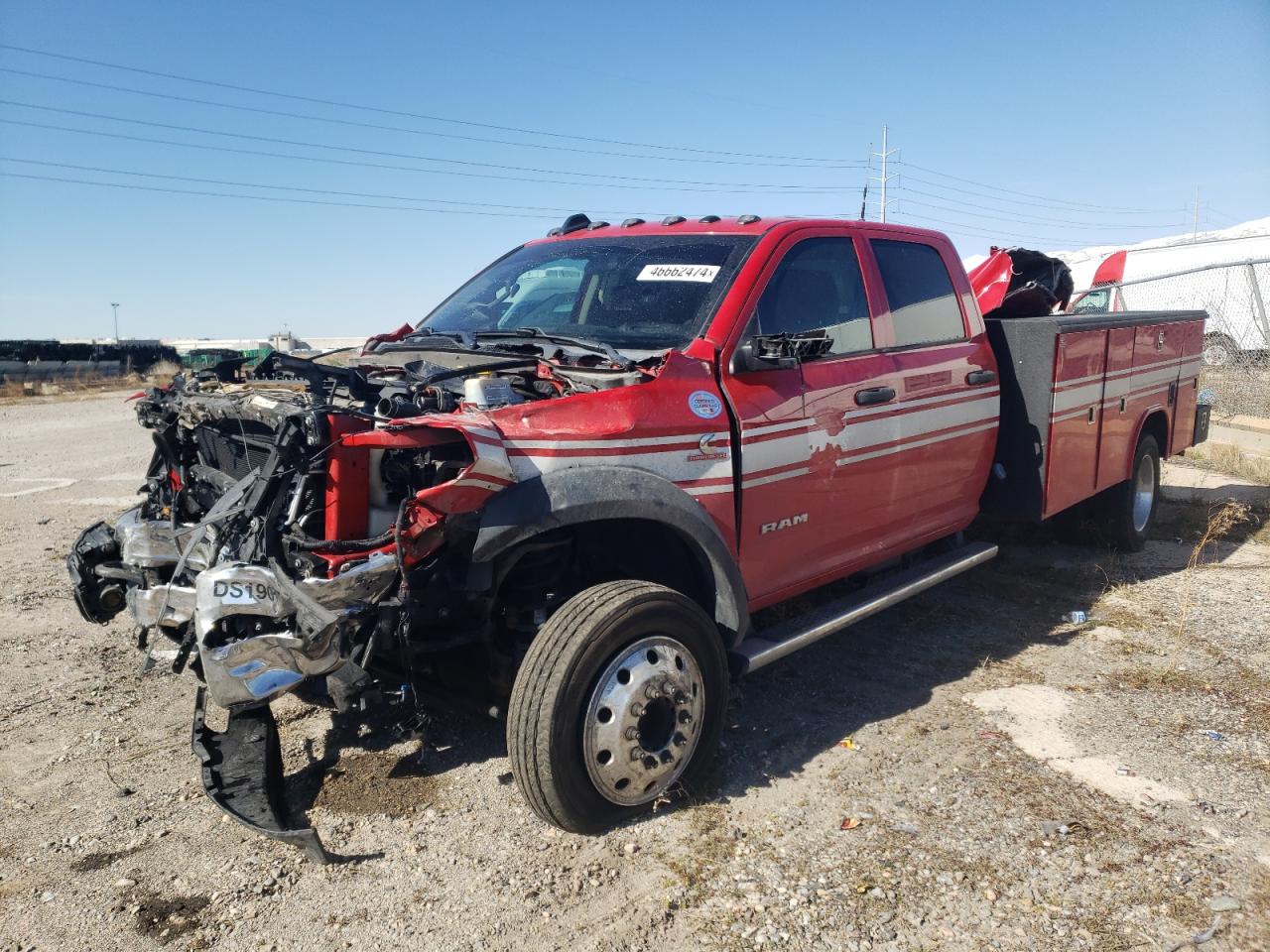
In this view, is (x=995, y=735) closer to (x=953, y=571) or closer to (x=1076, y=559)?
(x=953, y=571)

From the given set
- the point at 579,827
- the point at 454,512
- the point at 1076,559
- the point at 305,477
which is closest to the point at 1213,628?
the point at 1076,559

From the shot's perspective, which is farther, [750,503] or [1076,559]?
[1076,559]

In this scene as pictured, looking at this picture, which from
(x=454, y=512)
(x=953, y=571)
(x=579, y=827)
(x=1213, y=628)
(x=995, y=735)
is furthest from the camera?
(x=1213, y=628)

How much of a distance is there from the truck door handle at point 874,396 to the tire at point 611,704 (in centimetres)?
135

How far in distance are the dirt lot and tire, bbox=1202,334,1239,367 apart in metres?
12.2

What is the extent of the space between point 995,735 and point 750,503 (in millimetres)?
1513

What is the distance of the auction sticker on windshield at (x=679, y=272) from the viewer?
3779mm

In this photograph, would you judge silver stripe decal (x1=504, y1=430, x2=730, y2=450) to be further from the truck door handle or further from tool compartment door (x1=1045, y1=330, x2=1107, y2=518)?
tool compartment door (x1=1045, y1=330, x2=1107, y2=518)

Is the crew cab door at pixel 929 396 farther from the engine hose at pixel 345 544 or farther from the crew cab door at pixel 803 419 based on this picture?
the engine hose at pixel 345 544

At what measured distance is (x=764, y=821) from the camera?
3.18 m

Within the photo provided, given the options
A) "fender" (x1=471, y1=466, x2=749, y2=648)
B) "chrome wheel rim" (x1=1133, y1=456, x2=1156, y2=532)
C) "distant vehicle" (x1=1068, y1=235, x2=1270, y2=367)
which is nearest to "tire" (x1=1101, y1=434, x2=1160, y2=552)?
"chrome wheel rim" (x1=1133, y1=456, x2=1156, y2=532)

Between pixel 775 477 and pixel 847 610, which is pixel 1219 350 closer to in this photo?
pixel 847 610

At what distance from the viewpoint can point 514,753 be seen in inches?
115

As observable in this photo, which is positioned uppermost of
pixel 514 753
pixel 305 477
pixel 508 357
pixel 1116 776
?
pixel 508 357
